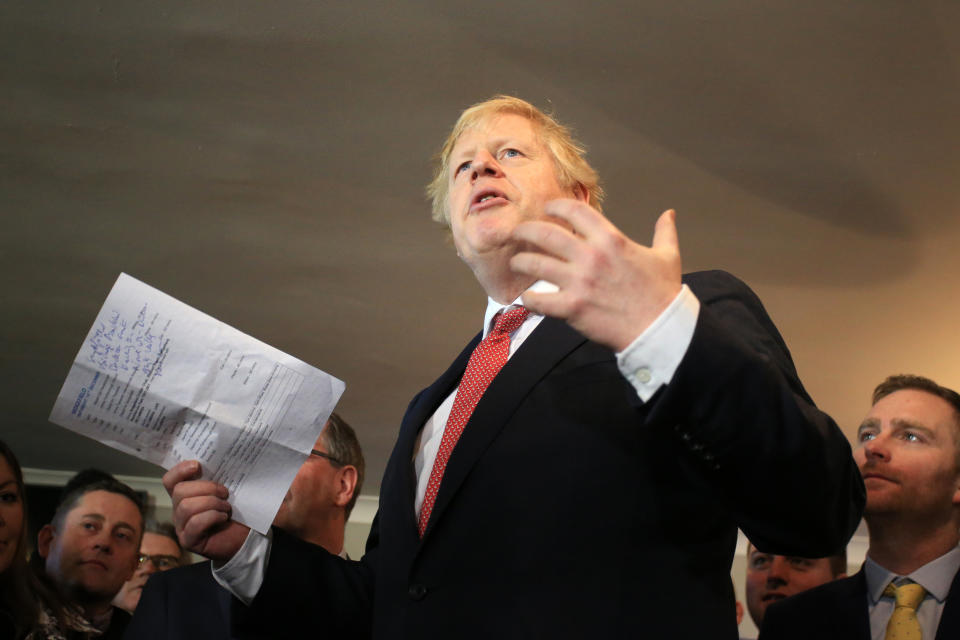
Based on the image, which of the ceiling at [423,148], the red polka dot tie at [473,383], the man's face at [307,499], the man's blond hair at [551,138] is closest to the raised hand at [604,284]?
the red polka dot tie at [473,383]

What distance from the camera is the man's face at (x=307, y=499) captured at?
2.66m

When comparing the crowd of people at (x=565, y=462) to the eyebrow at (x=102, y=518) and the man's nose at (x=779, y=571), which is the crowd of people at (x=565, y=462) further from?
the eyebrow at (x=102, y=518)

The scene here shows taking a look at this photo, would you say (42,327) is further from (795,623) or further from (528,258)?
(528,258)

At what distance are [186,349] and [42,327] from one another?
15.9ft

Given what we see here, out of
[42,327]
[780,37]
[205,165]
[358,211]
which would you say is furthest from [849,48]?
[42,327]

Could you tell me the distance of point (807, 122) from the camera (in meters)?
3.52

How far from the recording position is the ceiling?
3139mm

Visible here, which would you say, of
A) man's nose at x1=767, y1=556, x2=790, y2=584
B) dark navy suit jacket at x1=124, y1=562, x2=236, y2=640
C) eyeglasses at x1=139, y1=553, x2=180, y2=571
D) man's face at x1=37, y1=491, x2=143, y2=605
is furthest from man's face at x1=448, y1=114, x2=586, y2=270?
eyeglasses at x1=139, y1=553, x2=180, y2=571

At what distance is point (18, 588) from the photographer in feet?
8.02

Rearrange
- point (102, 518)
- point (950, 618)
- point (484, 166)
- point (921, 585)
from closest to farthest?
1. point (484, 166)
2. point (950, 618)
3. point (921, 585)
4. point (102, 518)

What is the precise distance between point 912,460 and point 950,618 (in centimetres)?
46

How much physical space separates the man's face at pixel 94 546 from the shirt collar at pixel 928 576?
2259 millimetres

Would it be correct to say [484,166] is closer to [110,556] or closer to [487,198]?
[487,198]

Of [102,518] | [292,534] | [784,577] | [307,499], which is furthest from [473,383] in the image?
[102,518]
